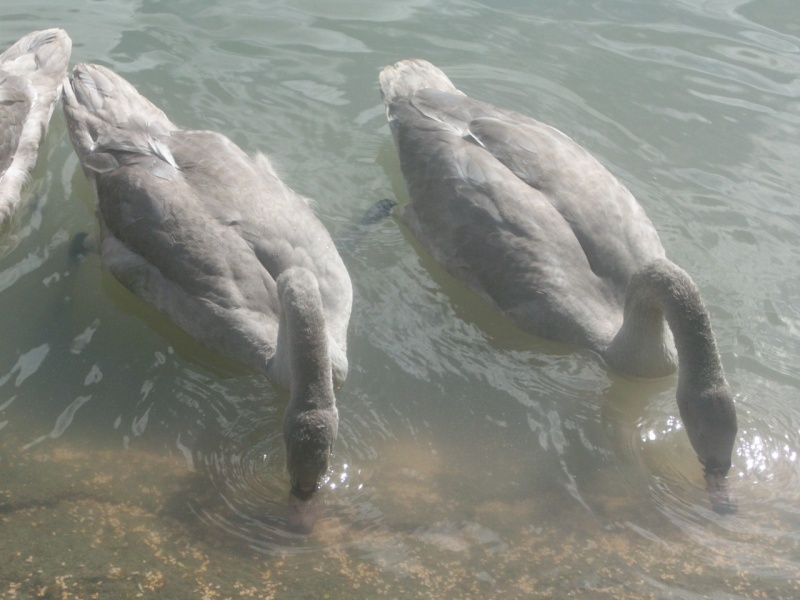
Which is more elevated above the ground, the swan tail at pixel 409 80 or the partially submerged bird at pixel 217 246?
the swan tail at pixel 409 80

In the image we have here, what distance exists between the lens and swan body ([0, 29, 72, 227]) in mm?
9586

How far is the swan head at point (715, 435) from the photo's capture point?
7.08 meters

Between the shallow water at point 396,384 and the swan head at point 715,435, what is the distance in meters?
0.13

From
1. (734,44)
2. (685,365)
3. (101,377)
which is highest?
(734,44)

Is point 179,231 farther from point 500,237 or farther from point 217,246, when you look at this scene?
point 500,237

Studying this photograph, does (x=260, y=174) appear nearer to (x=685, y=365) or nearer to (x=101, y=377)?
(x=101, y=377)

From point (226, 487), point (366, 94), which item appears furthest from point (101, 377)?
point (366, 94)

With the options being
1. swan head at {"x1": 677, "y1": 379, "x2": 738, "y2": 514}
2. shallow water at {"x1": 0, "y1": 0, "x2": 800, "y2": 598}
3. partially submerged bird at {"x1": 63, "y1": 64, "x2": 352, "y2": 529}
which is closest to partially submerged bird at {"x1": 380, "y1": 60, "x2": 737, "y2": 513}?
swan head at {"x1": 677, "y1": 379, "x2": 738, "y2": 514}

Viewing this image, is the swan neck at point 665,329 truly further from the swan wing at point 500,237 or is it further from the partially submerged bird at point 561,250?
the swan wing at point 500,237

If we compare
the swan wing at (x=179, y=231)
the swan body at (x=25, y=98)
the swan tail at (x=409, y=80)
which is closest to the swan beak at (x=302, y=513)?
the swan wing at (x=179, y=231)

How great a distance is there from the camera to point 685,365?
7453mm

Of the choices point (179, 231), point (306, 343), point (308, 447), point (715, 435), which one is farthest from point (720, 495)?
point (179, 231)

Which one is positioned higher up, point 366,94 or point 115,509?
point 366,94

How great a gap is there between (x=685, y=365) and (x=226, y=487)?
10.7 ft
